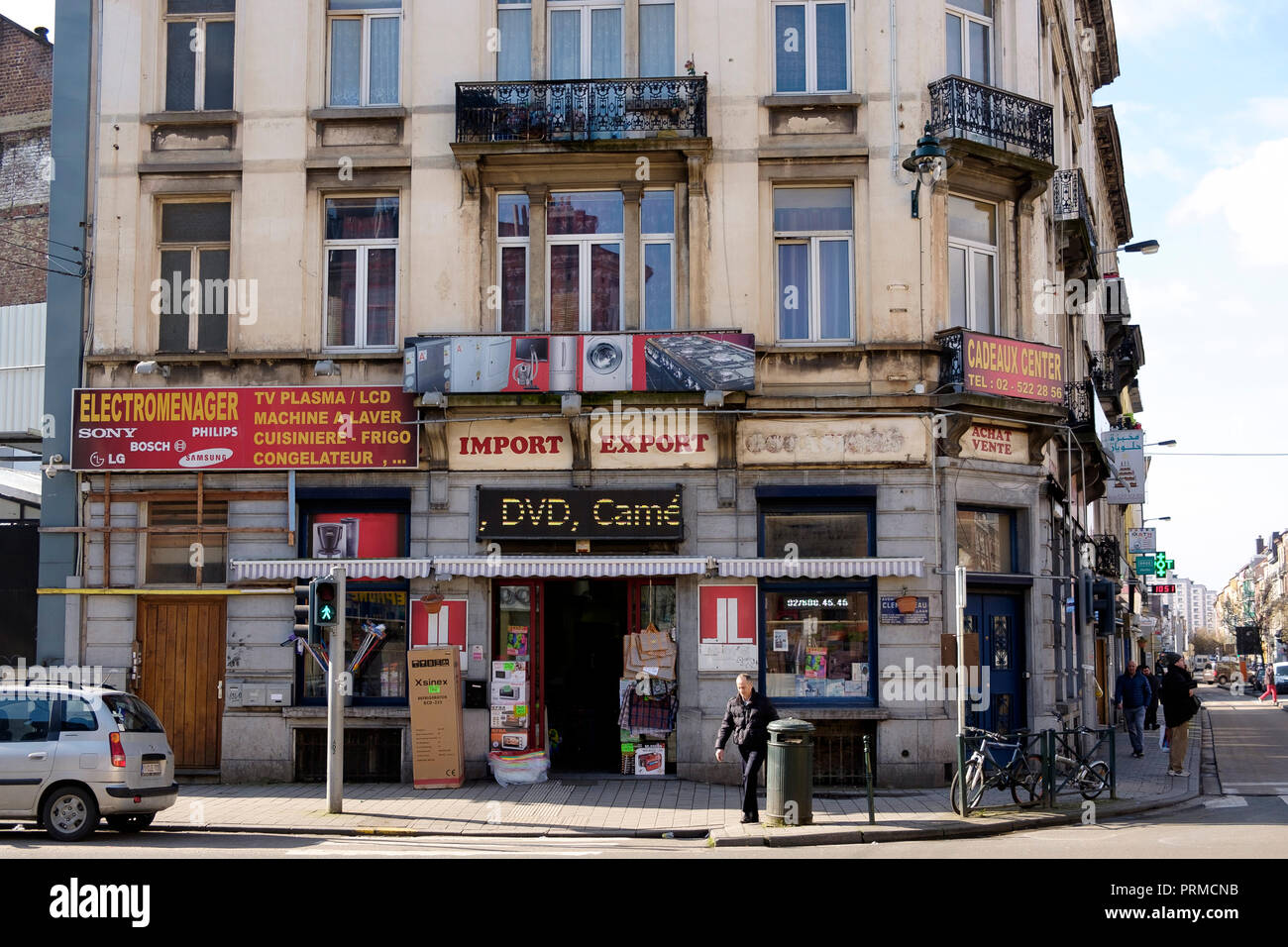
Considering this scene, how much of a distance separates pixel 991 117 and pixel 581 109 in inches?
241

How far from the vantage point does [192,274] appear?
20.7m

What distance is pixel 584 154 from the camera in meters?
19.7

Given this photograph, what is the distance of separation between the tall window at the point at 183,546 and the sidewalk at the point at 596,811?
3.15 meters

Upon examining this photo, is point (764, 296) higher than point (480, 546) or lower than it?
higher

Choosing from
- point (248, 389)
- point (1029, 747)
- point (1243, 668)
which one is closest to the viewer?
point (1029, 747)

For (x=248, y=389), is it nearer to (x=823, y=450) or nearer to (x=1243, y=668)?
(x=823, y=450)

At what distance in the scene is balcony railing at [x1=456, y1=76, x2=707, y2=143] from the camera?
19.5m

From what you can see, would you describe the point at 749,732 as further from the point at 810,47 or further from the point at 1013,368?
the point at 810,47

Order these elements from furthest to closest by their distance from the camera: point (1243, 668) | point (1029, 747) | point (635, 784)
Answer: point (1243, 668), point (635, 784), point (1029, 747)

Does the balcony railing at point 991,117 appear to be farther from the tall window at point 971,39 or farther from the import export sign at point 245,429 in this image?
the import export sign at point 245,429

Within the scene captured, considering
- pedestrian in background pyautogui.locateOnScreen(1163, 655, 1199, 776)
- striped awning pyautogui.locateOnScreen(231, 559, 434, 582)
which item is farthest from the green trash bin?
pedestrian in background pyautogui.locateOnScreen(1163, 655, 1199, 776)

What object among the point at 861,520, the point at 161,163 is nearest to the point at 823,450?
the point at 861,520

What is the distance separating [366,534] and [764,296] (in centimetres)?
695

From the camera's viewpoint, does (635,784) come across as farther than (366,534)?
No
